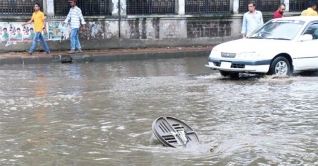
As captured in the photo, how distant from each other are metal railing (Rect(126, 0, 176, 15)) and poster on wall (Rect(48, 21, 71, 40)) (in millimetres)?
2398

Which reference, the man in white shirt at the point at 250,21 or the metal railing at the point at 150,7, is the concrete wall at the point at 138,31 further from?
the man in white shirt at the point at 250,21

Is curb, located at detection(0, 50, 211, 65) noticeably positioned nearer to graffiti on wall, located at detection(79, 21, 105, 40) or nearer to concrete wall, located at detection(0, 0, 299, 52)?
concrete wall, located at detection(0, 0, 299, 52)

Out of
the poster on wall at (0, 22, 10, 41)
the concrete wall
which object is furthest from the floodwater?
the concrete wall

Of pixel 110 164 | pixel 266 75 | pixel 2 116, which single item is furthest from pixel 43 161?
pixel 266 75

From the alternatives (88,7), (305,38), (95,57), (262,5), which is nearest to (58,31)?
(88,7)

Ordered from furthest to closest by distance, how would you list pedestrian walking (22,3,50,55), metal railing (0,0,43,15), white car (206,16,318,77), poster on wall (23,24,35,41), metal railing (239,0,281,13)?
Answer: metal railing (239,0,281,13) → poster on wall (23,24,35,41) → metal railing (0,0,43,15) → pedestrian walking (22,3,50,55) → white car (206,16,318,77)

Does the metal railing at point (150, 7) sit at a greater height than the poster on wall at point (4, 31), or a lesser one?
greater

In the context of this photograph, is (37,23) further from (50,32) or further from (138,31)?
(138,31)

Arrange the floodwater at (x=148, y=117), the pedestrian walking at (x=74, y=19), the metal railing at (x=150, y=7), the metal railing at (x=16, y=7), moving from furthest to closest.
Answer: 1. the metal railing at (x=150, y=7)
2. the metal railing at (x=16, y=7)
3. the pedestrian walking at (x=74, y=19)
4. the floodwater at (x=148, y=117)

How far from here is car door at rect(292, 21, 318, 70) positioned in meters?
13.6

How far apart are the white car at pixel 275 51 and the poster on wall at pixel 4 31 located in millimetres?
8364

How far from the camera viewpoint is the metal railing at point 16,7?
1938 cm

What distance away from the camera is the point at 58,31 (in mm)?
20141

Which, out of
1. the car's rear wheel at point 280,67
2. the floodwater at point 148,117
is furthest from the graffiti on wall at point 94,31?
the car's rear wheel at point 280,67
